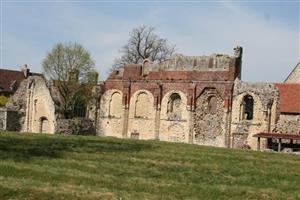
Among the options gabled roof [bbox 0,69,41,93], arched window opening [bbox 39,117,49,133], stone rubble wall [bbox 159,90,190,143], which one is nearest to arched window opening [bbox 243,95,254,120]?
stone rubble wall [bbox 159,90,190,143]

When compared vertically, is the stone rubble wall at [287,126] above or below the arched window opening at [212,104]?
below

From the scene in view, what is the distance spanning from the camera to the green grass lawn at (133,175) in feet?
38.5

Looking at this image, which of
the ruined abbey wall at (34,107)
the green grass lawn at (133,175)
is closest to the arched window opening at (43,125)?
the ruined abbey wall at (34,107)

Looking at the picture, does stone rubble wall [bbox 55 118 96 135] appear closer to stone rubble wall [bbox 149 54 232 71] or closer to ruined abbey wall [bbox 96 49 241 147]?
ruined abbey wall [bbox 96 49 241 147]

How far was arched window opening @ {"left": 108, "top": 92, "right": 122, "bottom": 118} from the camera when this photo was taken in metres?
40.2

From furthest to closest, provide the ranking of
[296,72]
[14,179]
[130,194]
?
[296,72], [14,179], [130,194]

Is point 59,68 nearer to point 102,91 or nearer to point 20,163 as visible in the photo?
point 102,91

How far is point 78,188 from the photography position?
11.9m

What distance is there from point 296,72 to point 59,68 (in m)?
21.9

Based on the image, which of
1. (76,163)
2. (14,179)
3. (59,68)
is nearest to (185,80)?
(59,68)

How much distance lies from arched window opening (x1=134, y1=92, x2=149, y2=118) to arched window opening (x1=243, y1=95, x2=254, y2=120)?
313 inches

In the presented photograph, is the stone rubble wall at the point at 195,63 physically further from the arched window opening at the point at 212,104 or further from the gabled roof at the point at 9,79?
the gabled roof at the point at 9,79

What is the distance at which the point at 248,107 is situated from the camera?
36000 mm

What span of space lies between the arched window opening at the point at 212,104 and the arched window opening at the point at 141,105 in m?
5.21
